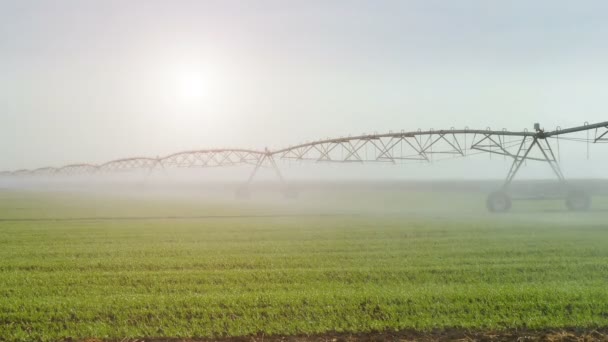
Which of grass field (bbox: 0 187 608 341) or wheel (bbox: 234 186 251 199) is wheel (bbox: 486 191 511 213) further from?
wheel (bbox: 234 186 251 199)

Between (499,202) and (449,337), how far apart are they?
22.9 m

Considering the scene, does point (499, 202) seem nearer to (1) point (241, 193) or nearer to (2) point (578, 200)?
(2) point (578, 200)

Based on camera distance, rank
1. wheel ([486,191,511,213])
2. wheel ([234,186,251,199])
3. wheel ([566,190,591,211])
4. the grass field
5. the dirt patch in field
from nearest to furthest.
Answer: the dirt patch in field
the grass field
wheel ([566,190,591,211])
wheel ([486,191,511,213])
wheel ([234,186,251,199])

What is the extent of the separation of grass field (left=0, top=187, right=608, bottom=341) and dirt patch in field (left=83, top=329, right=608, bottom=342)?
23 centimetres

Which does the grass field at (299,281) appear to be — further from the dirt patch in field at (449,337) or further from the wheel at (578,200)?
the wheel at (578,200)

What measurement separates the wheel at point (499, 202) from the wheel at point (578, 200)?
328 centimetres

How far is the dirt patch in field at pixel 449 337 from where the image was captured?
31.1 ft

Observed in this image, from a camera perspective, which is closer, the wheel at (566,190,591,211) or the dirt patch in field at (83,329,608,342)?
the dirt patch in field at (83,329,608,342)

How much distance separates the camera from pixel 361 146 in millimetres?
34750

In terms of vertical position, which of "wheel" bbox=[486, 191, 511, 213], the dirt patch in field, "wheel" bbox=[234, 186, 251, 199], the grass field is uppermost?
"wheel" bbox=[234, 186, 251, 199]

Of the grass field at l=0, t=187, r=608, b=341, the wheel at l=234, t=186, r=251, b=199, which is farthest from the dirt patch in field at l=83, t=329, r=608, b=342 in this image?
the wheel at l=234, t=186, r=251, b=199

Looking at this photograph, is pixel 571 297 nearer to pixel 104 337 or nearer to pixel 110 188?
pixel 104 337

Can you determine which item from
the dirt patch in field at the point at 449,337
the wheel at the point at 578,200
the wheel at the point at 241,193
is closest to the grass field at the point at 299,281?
the dirt patch in field at the point at 449,337

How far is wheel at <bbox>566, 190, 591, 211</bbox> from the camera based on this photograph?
1169 inches
